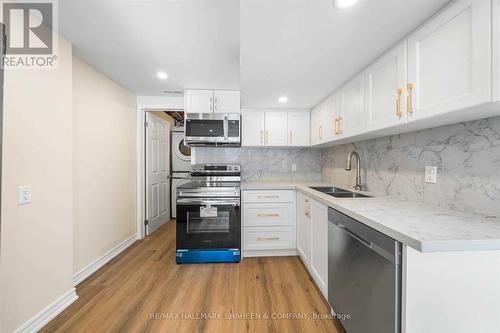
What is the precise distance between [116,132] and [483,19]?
3.27m

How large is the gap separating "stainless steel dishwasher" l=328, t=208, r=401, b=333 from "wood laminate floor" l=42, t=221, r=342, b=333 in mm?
366

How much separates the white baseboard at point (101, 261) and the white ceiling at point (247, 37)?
2.18m

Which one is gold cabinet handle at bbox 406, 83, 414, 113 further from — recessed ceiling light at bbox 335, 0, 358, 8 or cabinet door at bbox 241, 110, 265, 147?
cabinet door at bbox 241, 110, 265, 147

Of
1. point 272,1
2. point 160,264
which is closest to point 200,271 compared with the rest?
point 160,264

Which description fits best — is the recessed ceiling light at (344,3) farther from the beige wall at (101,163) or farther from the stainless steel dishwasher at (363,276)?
the beige wall at (101,163)

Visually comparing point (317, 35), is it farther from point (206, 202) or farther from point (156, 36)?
point (206, 202)

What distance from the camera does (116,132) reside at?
103 inches

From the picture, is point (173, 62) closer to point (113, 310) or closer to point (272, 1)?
point (272, 1)

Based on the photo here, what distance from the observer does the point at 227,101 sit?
111 inches

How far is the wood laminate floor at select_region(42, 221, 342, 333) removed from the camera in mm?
1487

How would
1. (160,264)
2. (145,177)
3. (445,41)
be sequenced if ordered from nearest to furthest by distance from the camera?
1. (445,41)
2. (160,264)
3. (145,177)

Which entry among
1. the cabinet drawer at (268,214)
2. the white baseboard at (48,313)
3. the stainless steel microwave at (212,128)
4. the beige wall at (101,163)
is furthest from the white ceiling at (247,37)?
the white baseboard at (48,313)

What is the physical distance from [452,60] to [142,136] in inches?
135

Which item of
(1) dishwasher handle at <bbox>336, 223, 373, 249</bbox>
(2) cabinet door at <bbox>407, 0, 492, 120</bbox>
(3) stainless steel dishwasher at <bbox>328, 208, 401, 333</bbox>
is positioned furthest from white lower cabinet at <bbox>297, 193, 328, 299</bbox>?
(2) cabinet door at <bbox>407, 0, 492, 120</bbox>
